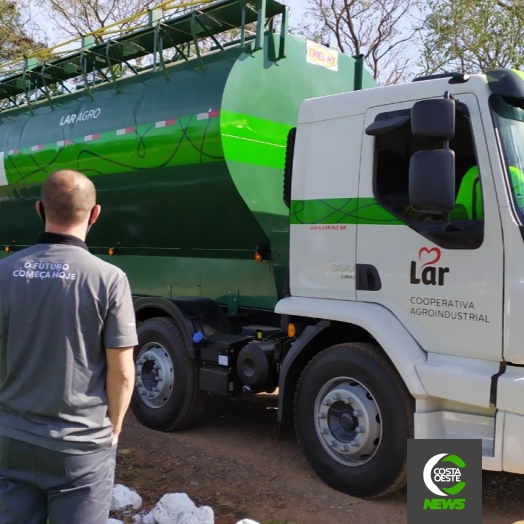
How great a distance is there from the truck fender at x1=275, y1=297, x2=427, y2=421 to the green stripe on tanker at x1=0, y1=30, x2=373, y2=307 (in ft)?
2.37

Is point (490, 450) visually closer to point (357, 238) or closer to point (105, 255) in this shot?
point (357, 238)

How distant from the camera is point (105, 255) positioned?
6953 millimetres

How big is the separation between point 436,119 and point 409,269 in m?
0.98

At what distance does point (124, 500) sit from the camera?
13.2ft

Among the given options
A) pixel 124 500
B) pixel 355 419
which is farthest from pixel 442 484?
pixel 124 500

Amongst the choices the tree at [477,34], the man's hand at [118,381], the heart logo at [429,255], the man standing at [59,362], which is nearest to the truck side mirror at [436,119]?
the heart logo at [429,255]

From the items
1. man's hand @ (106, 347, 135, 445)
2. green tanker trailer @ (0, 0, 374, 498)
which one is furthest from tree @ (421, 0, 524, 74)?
man's hand @ (106, 347, 135, 445)

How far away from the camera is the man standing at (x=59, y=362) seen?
88.4 inches

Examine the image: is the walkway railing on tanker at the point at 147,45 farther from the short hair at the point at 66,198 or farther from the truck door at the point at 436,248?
the short hair at the point at 66,198

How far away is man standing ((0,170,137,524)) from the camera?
2.25 metres

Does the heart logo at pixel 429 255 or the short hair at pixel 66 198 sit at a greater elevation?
the short hair at pixel 66 198

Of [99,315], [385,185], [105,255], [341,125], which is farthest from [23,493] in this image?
[105,255]

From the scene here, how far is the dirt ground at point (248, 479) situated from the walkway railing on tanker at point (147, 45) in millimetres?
3273

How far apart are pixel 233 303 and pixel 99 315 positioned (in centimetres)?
341
